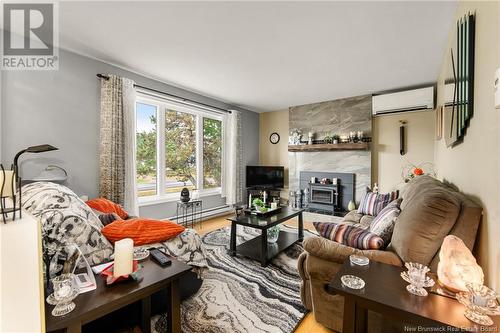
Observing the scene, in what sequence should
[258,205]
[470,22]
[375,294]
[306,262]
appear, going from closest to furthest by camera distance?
[375,294] → [470,22] → [306,262] → [258,205]

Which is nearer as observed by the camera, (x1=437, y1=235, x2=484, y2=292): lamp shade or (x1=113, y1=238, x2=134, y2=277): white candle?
(x1=437, y1=235, x2=484, y2=292): lamp shade

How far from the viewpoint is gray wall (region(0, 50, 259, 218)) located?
2.39 m

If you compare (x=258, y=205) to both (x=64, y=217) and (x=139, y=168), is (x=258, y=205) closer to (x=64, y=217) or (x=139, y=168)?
(x=139, y=168)

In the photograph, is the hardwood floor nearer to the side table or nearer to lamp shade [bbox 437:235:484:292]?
the side table

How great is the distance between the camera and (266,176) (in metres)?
5.48

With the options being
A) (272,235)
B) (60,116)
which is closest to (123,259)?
(272,235)

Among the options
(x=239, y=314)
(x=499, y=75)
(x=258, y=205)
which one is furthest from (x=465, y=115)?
(x=258, y=205)

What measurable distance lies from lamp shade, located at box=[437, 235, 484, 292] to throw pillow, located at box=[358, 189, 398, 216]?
80.6 inches

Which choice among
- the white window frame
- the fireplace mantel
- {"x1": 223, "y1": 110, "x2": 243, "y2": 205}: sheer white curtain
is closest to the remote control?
the white window frame

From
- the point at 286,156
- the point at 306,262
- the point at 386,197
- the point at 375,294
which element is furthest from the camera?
the point at 286,156

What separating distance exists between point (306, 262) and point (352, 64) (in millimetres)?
2774

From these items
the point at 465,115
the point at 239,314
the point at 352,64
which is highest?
the point at 352,64

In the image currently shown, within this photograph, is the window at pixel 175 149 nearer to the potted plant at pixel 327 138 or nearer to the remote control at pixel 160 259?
the potted plant at pixel 327 138

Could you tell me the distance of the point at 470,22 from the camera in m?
1.38
